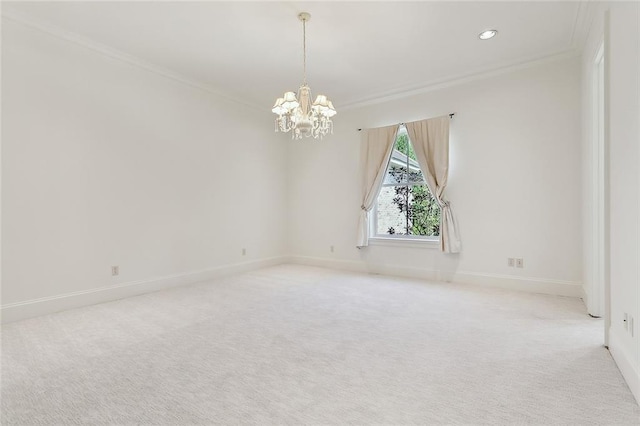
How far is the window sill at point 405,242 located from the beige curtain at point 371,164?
0.16m

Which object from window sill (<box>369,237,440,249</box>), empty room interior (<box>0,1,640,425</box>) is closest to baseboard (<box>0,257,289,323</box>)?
empty room interior (<box>0,1,640,425</box>)

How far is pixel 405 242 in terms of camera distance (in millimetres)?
5105

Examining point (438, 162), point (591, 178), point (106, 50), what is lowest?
point (591, 178)

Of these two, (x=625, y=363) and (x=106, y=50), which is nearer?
(x=625, y=363)

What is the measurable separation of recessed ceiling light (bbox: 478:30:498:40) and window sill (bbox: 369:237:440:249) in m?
2.70

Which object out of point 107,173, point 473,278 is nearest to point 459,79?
point 473,278

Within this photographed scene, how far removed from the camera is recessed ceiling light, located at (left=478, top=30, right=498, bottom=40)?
137 inches

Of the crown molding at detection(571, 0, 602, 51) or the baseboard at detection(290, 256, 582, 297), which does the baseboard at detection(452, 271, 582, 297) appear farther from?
the crown molding at detection(571, 0, 602, 51)

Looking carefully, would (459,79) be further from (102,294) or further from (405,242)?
(102,294)

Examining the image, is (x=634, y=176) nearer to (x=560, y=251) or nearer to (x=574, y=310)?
(x=574, y=310)

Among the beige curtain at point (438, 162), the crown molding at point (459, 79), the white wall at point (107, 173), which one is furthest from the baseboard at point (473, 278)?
the crown molding at point (459, 79)

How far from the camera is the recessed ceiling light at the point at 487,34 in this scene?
3.49m

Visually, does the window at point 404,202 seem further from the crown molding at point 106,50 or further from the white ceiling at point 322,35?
the crown molding at point 106,50

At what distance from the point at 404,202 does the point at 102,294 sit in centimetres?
437
